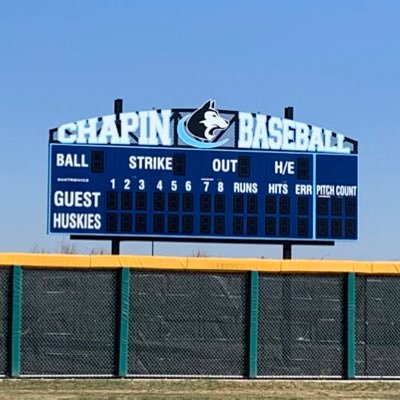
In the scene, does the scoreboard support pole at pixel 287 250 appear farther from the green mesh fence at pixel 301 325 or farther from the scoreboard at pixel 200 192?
the green mesh fence at pixel 301 325

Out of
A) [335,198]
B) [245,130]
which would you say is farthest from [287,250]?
[245,130]

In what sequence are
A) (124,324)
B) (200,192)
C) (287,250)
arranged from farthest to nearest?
(287,250)
(200,192)
(124,324)

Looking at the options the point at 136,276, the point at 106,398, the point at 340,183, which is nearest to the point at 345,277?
the point at 136,276

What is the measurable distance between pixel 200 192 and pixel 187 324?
9100mm

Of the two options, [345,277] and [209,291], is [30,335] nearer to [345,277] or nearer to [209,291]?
[209,291]

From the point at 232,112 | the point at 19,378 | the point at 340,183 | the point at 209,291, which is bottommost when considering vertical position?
the point at 19,378

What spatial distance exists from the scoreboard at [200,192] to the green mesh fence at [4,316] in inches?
341

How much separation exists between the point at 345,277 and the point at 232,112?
9.70 metres

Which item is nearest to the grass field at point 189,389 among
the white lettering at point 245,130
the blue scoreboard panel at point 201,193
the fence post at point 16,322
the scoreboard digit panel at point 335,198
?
the fence post at point 16,322

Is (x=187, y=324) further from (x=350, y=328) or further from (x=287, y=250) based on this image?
(x=287, y=250)

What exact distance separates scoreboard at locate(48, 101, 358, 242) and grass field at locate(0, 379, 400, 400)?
30.2 ft

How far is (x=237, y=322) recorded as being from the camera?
17.2 metres

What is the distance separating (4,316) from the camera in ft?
55.0

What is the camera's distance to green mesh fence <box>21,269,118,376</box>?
16.8 metres
